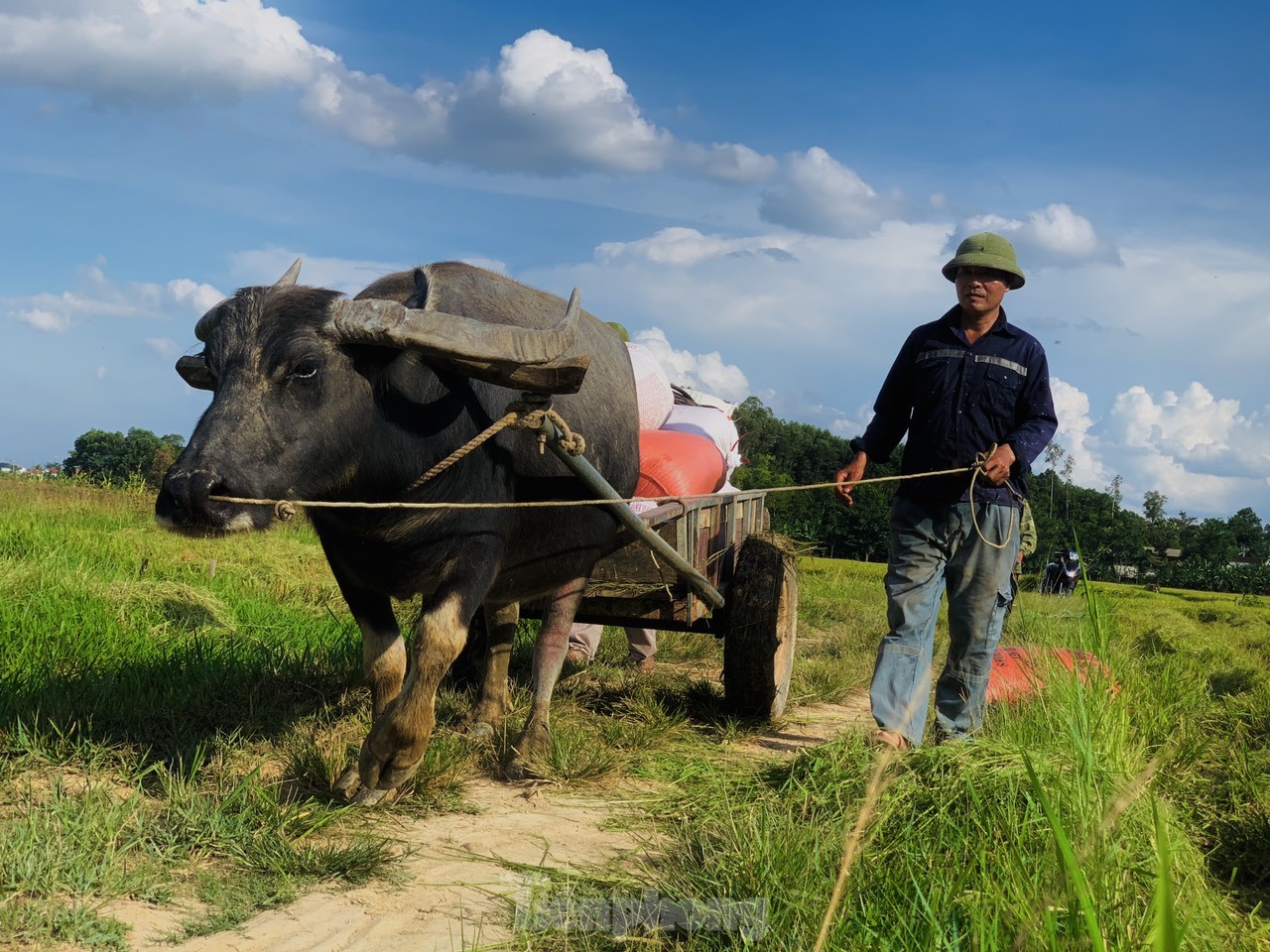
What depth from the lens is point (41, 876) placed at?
8.89 ft

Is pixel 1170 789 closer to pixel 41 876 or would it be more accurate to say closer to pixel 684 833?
pixel 684 833

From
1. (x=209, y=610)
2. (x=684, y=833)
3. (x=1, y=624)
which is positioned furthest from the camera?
(x=209, y=610)

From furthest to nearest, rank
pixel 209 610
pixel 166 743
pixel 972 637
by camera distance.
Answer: pixel 209 610 < pixel 972 637 < pixel 166 743

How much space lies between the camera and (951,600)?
4344 millimetres

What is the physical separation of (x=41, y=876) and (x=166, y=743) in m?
1.30

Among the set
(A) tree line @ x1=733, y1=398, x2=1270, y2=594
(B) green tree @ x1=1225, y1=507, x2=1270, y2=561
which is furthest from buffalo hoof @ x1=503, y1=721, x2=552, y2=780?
(B) green tree @ x1=1225, y1=507, x2=1270, y2=561

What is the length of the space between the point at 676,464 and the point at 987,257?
6.36ft

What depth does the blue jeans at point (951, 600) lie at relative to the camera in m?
4.19

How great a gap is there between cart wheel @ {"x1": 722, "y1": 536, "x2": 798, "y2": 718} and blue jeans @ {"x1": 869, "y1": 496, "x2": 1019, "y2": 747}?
94 centimetres

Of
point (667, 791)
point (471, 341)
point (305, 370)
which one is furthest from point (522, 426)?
point (667, 791)

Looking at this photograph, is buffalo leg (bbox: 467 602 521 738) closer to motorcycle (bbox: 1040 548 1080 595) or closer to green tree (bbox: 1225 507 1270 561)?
motorcycle (bbox: 1040 548 1080 595)

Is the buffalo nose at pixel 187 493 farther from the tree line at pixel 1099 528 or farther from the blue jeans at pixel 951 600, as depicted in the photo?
the tree line at pixel 1099 528

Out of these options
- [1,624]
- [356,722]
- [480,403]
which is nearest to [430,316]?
[480,403]

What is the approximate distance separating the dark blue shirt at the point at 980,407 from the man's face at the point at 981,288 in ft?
0.31
